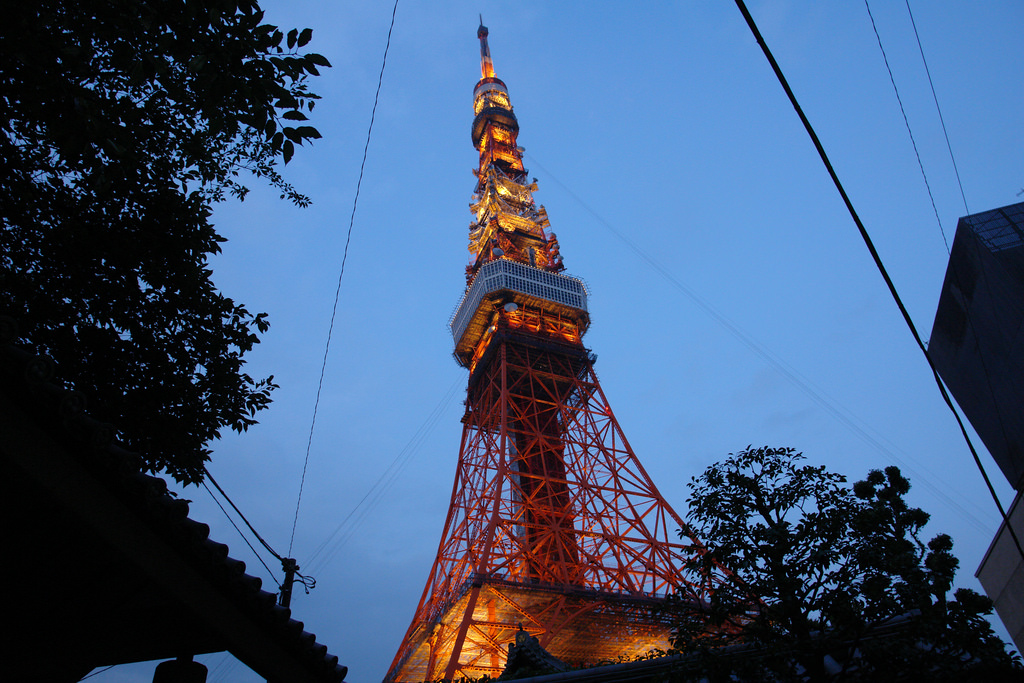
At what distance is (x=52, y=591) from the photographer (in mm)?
3596

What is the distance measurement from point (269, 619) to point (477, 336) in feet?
91.3

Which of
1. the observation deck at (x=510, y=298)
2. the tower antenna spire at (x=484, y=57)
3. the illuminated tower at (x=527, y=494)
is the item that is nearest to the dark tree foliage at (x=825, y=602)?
the illuminated tower at (x=527, y=494)

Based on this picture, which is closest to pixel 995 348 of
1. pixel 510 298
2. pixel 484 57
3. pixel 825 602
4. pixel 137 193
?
pixel 825 602

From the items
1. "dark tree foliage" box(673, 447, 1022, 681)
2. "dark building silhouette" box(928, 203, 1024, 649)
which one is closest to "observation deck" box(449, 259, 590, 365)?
"dark building silhouette" box(928, 203, 1024, 649)

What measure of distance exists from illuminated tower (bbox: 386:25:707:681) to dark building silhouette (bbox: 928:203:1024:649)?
7.05 meters

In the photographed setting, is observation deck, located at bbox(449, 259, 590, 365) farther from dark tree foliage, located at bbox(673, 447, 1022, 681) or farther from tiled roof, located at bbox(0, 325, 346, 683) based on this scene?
tiled roof, located at bbox(0, 325, 346, 683)

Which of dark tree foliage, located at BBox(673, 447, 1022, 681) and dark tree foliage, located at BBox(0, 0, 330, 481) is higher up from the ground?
dark tree foliage, located at BBox(0, 0, 330, 481)

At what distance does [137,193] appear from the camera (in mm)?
5691

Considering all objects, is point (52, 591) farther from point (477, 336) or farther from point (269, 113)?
point (477, 336)

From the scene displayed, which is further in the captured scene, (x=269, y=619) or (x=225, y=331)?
(x=225, y=331)

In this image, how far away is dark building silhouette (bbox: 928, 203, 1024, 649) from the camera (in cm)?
→ 1358

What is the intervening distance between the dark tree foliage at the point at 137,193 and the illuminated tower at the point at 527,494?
604 cm

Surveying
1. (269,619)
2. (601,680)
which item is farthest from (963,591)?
(269,619)

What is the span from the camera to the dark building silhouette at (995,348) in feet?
44.5
